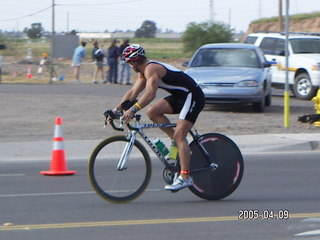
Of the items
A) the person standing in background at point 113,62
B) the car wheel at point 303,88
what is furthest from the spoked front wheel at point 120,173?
the person standing in background at point 113,62

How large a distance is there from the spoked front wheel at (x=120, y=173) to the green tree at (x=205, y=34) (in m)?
44.1

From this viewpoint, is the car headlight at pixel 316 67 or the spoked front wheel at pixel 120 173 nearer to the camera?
the spoked front wheel at pixel 120 173

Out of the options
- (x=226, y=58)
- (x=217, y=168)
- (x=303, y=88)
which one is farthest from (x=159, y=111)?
(x=303, y=88)

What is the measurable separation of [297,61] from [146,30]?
9138 centimetres

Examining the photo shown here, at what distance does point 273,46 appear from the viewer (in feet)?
81.7

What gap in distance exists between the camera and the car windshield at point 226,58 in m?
19.8

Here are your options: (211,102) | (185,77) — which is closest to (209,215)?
(185,77)

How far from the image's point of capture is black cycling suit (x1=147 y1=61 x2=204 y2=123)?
27.4 ft

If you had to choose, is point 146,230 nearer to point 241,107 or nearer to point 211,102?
point 211,102

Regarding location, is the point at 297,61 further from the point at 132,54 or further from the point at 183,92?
the point at 132,54

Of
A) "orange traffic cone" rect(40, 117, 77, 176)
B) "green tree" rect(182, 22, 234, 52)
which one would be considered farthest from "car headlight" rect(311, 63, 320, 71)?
"green tree" rect(182, 22, 234, 52)

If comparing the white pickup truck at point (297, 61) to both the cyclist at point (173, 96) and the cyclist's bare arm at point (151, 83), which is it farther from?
the cyclist's bare arm at point (151, 83)

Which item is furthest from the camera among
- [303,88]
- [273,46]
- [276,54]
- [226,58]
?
[273,46]

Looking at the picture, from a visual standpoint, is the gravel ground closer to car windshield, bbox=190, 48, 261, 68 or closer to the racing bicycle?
car windshield, bbox=190, 48, 261, 68
